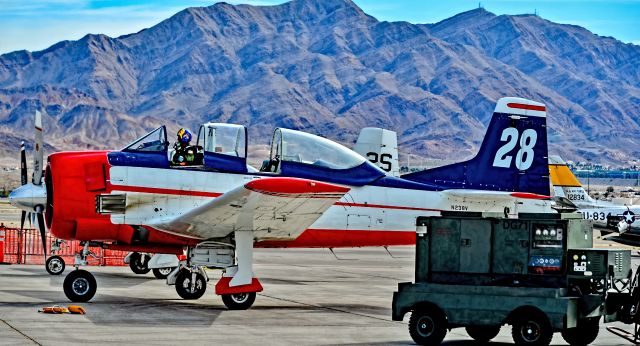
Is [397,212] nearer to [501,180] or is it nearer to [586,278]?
[501,180]

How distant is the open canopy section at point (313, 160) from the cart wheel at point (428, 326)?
5.24m

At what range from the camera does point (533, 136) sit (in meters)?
23.5

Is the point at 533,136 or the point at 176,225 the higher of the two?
the point at 533,136

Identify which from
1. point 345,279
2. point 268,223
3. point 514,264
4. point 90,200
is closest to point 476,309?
point 514,264

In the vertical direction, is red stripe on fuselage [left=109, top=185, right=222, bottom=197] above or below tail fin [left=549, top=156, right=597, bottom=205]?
below

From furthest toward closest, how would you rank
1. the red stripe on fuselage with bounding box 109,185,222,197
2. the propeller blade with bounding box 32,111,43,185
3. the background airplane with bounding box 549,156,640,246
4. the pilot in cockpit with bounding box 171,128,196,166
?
the background airplane with bounding box 549,156,640,246
the propeller blade with bounding box 32,111,43,185
the pilot in cockpit with bounding box 171,128,196,166
the red stripe on fuselage with bounding box 109,185,222,197

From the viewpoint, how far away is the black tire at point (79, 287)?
20.0m

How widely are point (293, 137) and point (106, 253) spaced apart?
45.0ft

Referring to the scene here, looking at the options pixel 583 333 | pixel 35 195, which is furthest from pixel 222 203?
pixel 583 333

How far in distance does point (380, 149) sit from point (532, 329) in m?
11.2

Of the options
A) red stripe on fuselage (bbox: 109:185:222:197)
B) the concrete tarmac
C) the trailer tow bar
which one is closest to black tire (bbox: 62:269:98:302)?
the concrete tarmac

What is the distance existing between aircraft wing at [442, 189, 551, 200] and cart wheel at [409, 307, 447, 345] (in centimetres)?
602

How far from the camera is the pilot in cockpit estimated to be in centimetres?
2028

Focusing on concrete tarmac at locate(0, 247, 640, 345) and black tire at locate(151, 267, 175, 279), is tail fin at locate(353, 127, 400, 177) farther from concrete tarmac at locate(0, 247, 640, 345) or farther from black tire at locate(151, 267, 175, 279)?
black tire at locate(151, 267, 175, 279)
